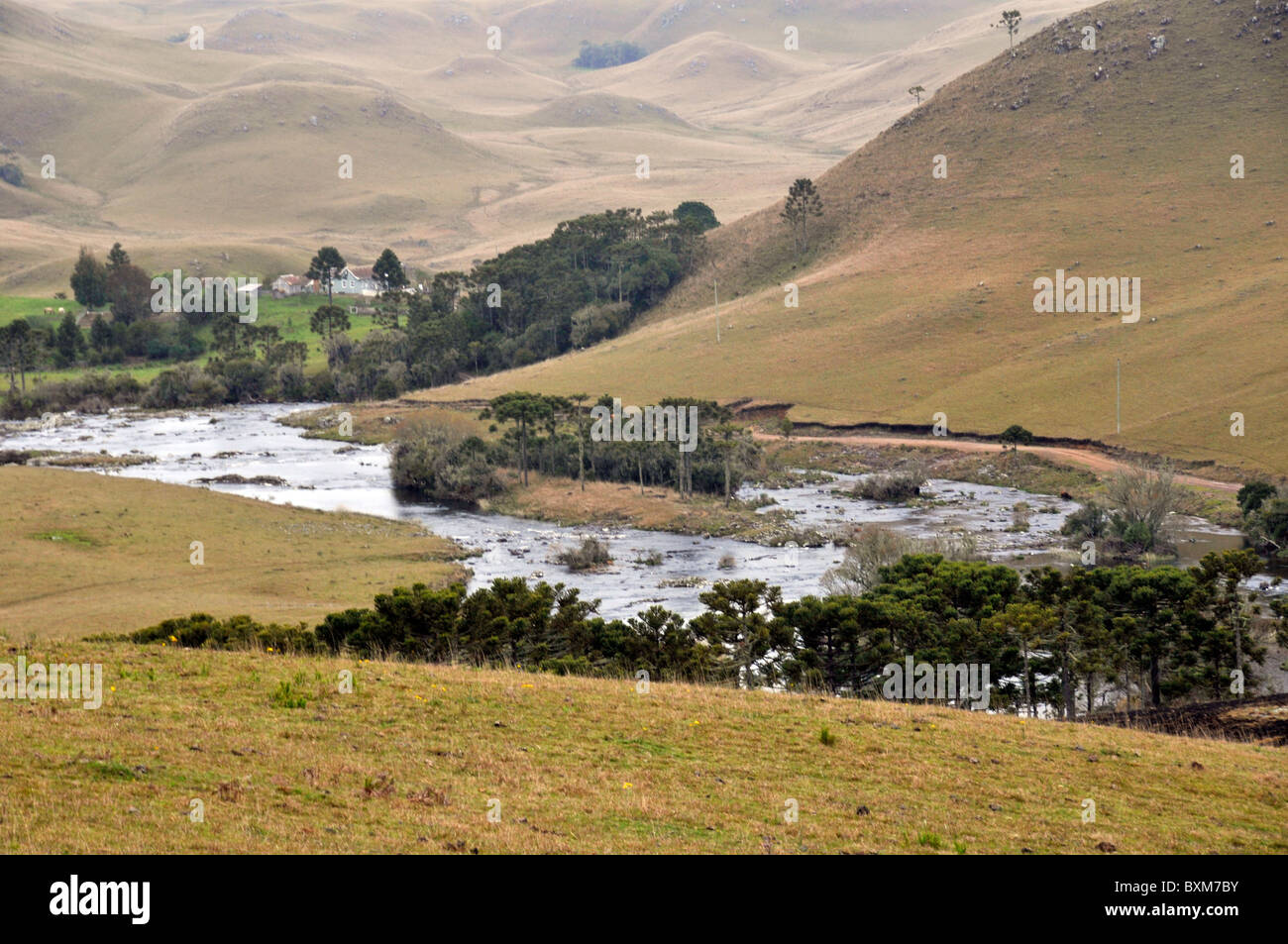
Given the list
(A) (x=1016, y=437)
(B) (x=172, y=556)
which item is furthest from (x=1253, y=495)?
(B) (x=172, y=556)

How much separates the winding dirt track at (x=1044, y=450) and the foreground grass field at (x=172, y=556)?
38.7m

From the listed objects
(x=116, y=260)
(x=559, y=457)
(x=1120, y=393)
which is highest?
(x=116, y=260)

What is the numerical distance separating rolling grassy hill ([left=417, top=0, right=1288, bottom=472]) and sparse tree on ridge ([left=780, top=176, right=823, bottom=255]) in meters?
1.69

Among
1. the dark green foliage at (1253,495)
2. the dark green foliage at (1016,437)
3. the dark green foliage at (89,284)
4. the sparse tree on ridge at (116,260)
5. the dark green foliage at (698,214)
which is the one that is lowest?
the dark green foliage at (1253,495)

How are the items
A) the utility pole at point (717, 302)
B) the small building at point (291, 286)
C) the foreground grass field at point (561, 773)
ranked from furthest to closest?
the small building at point (291, 286), the utility pole at point (717, 302), the foreground grass field at point (561, 773)

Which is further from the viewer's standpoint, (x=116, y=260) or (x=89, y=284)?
(x=116, y=260)

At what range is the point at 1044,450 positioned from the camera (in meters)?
85.3

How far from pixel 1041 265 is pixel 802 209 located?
38.7 m

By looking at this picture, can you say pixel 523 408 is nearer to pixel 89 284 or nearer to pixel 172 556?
pixel 172 556

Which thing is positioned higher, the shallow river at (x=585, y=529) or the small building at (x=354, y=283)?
the small building at (x=354, y=283)

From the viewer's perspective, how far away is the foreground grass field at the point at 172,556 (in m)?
45.4

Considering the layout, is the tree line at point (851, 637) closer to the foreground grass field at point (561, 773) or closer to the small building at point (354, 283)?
the foreground grass field at point (561, 773)

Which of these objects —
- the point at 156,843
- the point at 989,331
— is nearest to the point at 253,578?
the point at 156,843

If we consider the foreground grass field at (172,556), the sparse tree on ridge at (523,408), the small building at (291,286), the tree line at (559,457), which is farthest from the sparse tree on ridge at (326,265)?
the foreground grass field at (172,556)
